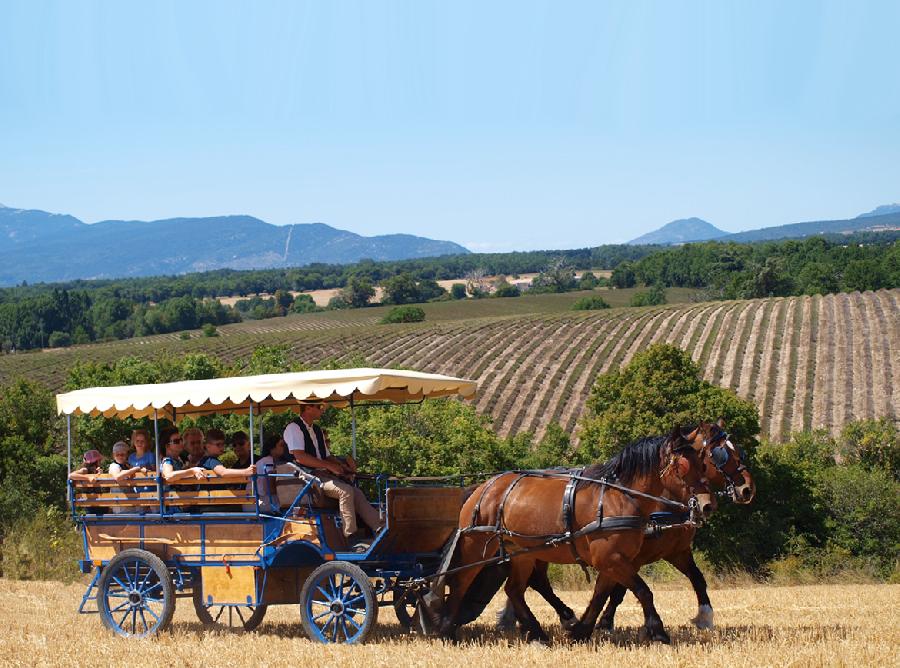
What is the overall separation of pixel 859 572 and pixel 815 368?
3635cm

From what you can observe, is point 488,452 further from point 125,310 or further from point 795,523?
point 125,310

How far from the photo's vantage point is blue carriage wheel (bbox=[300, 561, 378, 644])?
1105cm

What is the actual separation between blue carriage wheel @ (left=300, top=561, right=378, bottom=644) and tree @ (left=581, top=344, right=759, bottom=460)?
71.8 feet

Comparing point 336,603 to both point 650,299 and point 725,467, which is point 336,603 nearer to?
point 725,467

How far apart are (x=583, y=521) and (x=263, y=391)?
11.3 ft

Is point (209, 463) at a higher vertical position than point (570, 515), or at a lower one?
higher

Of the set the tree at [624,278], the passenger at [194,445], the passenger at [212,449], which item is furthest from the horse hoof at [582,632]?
the tree at [624,278]

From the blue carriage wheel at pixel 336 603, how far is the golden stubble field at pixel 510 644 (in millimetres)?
255

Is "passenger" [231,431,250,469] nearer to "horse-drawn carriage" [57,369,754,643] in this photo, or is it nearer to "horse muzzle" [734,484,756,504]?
"horse-drawn carriage" [57,369,754,643]

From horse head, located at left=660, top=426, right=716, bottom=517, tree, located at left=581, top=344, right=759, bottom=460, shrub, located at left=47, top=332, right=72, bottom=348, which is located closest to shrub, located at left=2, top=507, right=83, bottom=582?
horse head, located at left=660, top=426, right=716, bottom=517

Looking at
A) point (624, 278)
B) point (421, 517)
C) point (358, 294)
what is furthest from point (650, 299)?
point (421, 517)

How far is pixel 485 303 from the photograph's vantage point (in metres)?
Answer: 124

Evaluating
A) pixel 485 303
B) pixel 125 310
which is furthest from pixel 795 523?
pixel 125 310

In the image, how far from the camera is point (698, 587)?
11.5m
